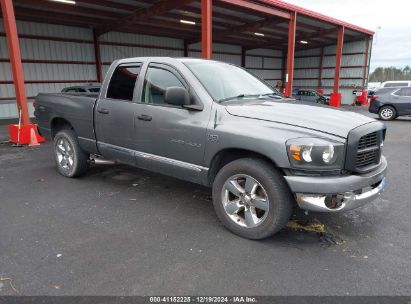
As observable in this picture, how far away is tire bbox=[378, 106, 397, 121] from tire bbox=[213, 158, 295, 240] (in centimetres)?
1392

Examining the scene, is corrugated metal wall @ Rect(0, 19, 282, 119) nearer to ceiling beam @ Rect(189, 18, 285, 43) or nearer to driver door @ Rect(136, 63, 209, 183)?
ceiling beam @ Rect(189, 18, 285, 43)

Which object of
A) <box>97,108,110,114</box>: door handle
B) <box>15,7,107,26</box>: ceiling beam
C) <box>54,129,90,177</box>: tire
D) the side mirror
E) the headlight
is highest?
<box>15,7,107,26</box>: ceiling beam

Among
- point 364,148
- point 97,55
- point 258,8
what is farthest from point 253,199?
point 97,55

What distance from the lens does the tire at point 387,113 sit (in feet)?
48.0

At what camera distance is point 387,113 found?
14820 millimetres

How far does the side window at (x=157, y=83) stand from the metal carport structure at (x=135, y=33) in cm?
642

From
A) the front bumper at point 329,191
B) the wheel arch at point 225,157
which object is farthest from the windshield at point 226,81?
the front bumper at point 329,191

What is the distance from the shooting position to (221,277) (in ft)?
8.90

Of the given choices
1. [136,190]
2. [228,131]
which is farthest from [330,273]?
[136,190]

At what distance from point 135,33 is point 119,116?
17521mm

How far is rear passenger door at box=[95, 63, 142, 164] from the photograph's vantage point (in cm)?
431

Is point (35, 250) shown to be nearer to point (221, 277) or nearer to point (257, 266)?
point (221, 277)

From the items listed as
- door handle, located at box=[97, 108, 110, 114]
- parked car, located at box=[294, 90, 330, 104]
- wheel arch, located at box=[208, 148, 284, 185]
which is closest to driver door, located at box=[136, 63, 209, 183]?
wheel arch, located at box=[208, 148, 284, 185]

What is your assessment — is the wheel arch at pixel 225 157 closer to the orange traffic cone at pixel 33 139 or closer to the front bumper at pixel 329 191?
the front bumper at pixel 329 191
